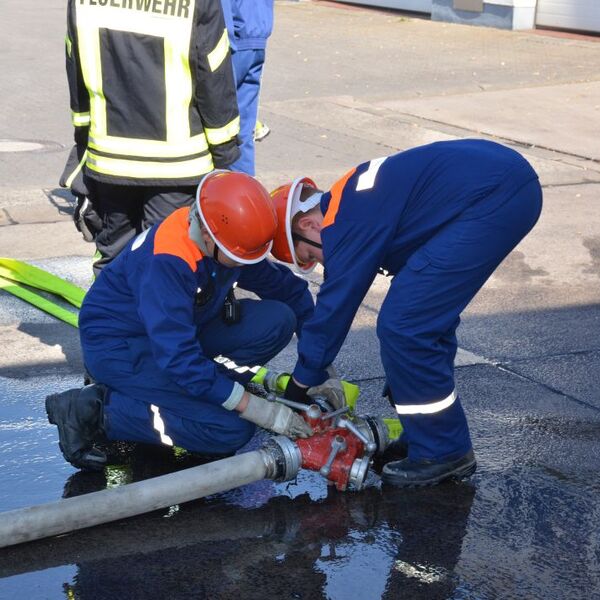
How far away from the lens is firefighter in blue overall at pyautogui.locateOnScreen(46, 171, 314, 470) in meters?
3.99

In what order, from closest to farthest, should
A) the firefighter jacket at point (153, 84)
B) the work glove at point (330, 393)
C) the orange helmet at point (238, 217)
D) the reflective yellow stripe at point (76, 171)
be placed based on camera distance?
the orange helmet at point (238, 217)
the work glove at point (330, 393)
the firefighter jacket at point (153, 84)
the reflective yellow stripe at point (76, 171)

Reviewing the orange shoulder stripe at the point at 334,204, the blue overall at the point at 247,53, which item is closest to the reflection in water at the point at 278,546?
the orange shoulder stripe at the point at 334,204

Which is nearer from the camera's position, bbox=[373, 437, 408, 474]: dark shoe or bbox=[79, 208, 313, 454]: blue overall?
bbox=[79, 208, 313, 454]: blue overall

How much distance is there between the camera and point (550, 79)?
12844 millimetres

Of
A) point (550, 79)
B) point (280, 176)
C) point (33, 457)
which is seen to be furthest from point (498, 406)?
point (550, 79)

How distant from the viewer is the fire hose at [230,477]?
360cm

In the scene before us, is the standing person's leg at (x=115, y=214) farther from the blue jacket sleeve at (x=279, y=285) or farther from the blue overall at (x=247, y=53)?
the blue overall at (x=247, y=53)

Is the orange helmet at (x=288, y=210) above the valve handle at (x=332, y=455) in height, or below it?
above

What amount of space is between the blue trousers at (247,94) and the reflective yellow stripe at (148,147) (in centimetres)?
202

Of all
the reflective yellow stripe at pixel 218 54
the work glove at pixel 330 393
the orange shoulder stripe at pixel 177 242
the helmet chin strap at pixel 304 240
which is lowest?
the work glove at pixel 330 393

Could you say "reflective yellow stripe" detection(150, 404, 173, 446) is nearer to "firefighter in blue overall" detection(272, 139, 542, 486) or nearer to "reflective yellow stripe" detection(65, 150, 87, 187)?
"firefighter in blue overall" detection(272, 139, 542, 486)

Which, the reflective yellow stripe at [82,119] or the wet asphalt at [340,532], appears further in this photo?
the reflective yellow stripe at [82,119]

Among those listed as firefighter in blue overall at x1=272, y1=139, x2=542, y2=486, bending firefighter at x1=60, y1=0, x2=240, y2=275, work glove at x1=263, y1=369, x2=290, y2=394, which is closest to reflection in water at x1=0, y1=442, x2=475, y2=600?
firefighter in blue overall at x1=272, y1=139, x2=542, y2=486

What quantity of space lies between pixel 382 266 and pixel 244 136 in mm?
3452
